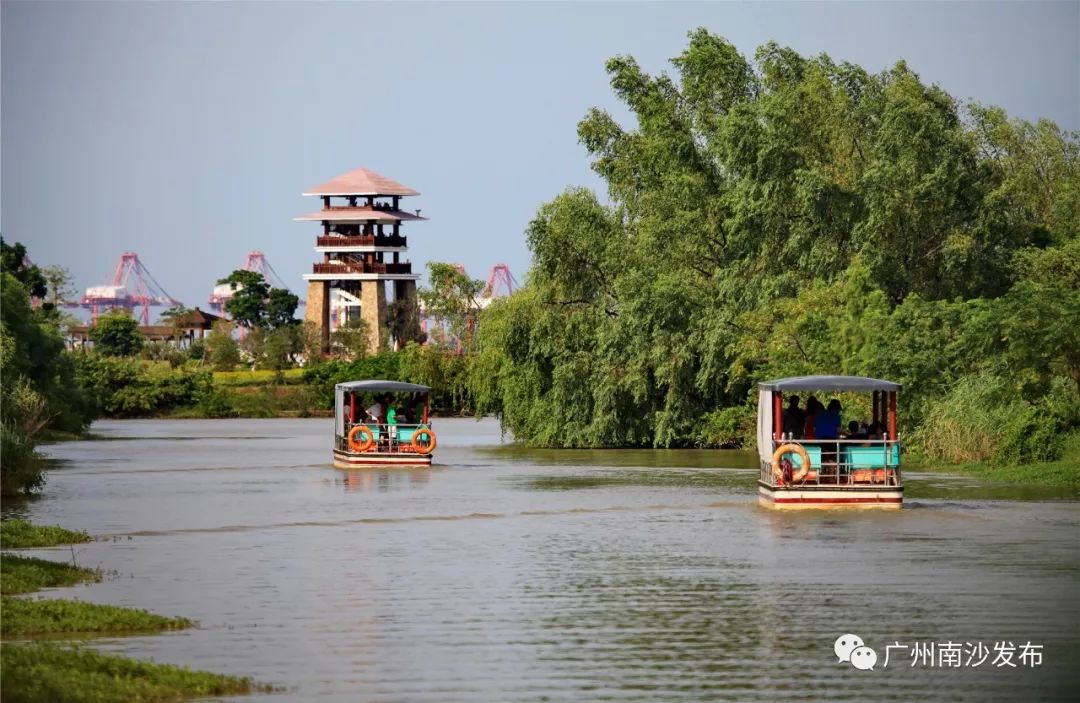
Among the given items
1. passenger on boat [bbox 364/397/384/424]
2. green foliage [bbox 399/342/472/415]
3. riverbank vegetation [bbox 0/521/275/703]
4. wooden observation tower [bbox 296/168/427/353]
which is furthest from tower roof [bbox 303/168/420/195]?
riverbank vegetation [bbox 0/521/275/703]

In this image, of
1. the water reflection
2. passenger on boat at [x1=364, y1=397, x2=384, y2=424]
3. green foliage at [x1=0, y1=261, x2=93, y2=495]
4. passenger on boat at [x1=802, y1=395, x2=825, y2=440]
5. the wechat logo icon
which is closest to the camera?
the wechat logo icon

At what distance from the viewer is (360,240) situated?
146 meters

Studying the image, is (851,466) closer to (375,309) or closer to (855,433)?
(855,433)

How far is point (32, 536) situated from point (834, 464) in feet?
43.7

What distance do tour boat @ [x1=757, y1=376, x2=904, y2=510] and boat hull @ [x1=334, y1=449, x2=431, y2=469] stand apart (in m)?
15.7

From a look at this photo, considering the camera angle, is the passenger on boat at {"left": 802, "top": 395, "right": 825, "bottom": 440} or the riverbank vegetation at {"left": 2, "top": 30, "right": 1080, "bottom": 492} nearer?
the passenger on boat at {"left": 802, "top": 395, "right": 825, "bottom": 440}

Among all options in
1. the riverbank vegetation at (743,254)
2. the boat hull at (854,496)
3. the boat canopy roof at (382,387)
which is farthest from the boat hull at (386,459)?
the boat hull at (854,496)

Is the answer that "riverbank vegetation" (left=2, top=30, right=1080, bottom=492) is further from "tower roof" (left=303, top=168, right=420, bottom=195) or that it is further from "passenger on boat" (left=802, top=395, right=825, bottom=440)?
"tower roof" (left=303, top=168, right=420, bottom=195)

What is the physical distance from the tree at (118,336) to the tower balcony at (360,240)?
18.2 meters

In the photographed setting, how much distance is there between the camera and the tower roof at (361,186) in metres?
148

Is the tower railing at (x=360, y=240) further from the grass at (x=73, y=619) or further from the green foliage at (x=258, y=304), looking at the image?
the grass at (x=73, y=619)

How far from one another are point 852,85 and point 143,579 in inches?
1675

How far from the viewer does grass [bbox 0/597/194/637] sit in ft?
54.7

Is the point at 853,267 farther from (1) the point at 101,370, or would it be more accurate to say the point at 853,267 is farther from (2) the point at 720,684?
(1) the point at 101,370
